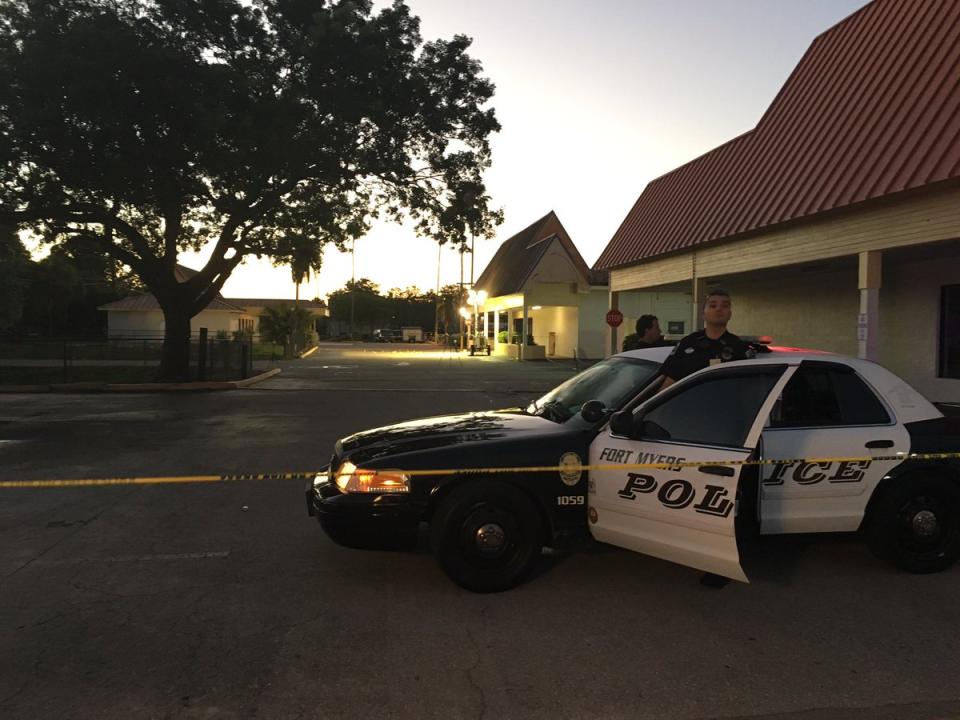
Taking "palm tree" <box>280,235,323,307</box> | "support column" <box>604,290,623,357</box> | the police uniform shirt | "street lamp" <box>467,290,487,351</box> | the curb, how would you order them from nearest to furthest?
the police uniform shirt < the curb < "palm tree" <box>280,235,323,307</box> < "support column" <box>604,290,623,357</box> < "street lamp" <box>467,290,487,351</box>

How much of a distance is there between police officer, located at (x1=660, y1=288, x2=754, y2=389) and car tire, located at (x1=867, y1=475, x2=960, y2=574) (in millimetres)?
1339

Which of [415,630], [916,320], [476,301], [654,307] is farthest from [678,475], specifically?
[476,301]

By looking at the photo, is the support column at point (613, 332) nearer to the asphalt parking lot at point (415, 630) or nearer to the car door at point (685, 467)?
the asphalt parking lot at point (415, 630)

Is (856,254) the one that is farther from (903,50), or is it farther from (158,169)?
(158,169)

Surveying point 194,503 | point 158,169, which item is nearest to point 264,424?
point 194,503

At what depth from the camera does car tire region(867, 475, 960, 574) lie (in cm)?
460

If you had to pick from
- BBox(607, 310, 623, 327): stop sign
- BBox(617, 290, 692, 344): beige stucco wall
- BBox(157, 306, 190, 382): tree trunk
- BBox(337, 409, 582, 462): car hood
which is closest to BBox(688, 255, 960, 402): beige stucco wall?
BBox(607, 310, 623, 327): stop sign

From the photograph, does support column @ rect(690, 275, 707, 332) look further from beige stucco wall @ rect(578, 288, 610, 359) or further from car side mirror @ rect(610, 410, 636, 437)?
beige stucco wall @ rect(578, 288, 610, 359)

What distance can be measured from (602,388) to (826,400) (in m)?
1.53

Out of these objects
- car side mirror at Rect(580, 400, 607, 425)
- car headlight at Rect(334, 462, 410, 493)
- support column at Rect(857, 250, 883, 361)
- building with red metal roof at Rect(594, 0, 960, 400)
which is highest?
building with red metal roof at Rect(594, 0, 960, 400)

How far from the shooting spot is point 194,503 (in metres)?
6.79

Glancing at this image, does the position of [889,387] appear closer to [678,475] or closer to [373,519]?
[678,475]

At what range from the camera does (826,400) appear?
465 centimetres

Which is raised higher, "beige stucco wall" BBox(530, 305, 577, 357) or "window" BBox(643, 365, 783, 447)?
"beige stucco wall" BBox(530, 305, 577, 357)
